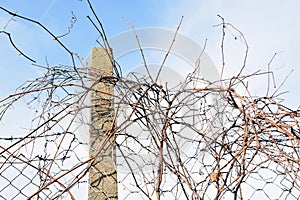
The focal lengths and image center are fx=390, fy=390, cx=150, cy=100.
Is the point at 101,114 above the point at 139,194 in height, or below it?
above

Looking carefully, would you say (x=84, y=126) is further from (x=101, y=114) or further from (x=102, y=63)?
(x=102, y=63)

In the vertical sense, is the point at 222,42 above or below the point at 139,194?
above

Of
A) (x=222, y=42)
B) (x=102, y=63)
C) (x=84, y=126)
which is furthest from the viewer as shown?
(x=102, y=63)

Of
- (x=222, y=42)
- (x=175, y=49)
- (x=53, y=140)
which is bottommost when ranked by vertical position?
(x=53, y=140)

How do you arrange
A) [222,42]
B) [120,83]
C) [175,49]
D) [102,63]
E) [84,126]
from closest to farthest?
[120,83]
[222,42]
[84,126]
[102,63]
[175,49]

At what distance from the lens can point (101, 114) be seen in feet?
4.71

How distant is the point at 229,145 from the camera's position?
121cm

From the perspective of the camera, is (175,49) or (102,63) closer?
(102,63)

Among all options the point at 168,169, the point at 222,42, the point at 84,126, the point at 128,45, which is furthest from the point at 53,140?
the point at 222,42

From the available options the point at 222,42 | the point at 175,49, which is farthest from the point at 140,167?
the point at 175,49

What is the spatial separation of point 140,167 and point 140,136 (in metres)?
0.15

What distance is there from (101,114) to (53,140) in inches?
8.7

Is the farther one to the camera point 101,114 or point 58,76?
point 101,114

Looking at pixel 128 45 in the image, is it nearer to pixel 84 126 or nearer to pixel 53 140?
pixel 84 126
